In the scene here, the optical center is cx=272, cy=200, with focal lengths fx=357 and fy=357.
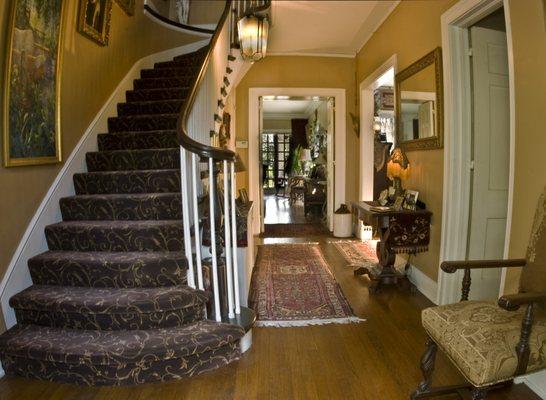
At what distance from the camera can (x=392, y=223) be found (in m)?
3.11

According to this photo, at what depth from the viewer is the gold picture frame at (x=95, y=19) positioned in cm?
304

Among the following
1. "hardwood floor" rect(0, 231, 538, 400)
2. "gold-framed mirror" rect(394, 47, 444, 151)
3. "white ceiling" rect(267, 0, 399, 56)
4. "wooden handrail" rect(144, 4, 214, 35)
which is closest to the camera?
"hardwood floor" rect(0, 231, 538, 400)

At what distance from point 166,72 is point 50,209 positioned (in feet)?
7.91

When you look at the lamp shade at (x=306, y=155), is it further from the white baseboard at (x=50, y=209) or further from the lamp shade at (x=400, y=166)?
the lamp shade at (x=400, y=166)

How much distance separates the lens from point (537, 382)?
5.99 feet

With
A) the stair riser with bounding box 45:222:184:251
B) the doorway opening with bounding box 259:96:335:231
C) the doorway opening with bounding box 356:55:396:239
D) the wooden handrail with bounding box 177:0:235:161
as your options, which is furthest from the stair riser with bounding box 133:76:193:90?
the doorway opening with bounding box 356:55:396:239

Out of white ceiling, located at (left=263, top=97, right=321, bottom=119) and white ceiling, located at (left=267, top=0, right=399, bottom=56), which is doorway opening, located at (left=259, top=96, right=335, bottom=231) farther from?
white ceiling, located at (left=267, top=0, right=399, bottom=56)

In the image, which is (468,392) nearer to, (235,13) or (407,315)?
(407,315)

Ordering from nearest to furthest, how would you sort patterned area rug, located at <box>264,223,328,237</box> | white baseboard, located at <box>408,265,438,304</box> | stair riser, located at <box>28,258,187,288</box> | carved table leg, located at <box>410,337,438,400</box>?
carved table leg, located at <box>410,337,438,400</box> → stair riser, located at <box>28,258,187,288</box> → white baseboard, located at <box>408,265,438,304</box> → patterned area rug, located at <box>264,223,328,237</box>

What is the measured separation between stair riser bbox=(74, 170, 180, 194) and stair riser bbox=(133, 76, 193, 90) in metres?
1.67

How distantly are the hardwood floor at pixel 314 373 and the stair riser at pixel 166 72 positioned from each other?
3.21 m

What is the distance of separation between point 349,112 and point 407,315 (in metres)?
3.61

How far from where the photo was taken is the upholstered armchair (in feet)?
4.50

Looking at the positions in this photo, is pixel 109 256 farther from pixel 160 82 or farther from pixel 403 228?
pixel 160 82
